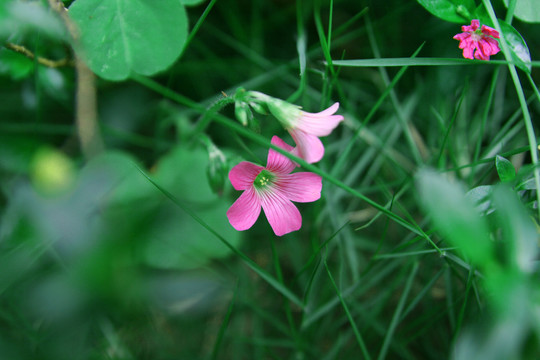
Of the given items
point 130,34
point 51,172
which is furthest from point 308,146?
point 51,172

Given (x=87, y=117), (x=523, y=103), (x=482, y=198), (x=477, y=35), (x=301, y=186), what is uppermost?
(x=477, y=35)

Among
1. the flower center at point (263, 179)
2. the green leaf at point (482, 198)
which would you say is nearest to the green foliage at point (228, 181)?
the green leaf at point (482, 198)

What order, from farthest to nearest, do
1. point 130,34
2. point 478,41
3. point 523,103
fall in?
point 130,34
point 478,41
point 523,103

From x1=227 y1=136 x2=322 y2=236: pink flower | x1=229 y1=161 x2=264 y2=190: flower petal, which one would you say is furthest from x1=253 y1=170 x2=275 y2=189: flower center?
x1=229 y1=161 x2=264 y2=190: flower petal

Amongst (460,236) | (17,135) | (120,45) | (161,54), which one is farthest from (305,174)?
(17,135)

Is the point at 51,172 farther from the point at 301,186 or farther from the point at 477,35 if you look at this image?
the point at 477,35

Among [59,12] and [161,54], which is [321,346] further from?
[59,12]

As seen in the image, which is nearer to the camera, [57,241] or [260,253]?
[57,241]
